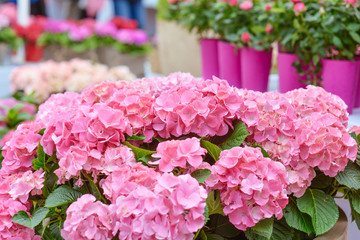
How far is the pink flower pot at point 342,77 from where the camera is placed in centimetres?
131

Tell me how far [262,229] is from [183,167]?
0.17 meters

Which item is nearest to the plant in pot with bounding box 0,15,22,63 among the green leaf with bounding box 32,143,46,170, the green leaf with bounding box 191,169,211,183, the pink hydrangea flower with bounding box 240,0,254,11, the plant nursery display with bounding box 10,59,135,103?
the plant nursery display with bounding box 10,59,135,103

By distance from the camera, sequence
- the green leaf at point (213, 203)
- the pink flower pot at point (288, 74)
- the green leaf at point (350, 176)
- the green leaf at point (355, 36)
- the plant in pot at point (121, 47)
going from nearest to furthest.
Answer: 1. the green leaf at point (213, 203)
2. the green leaf at point (350, 176)
3. the green leaf at point (355, 36)
4. the pink flower pot at point (288, 74)
5. the plant in pot at point (121, 47)

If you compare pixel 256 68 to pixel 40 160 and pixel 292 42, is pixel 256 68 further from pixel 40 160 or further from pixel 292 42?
pixel 40 160

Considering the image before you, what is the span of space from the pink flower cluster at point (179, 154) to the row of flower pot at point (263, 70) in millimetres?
539

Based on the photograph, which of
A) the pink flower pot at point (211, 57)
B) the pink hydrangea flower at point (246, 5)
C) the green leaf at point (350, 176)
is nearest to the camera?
the green leaf at point (350, 176)

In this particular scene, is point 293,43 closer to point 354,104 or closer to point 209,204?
point 354,104

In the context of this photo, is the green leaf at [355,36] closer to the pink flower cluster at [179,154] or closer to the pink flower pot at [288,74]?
the pink flower pot at [288,74]

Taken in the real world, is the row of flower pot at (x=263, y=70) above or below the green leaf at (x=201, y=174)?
below

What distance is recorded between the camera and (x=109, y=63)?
3334 millimetres

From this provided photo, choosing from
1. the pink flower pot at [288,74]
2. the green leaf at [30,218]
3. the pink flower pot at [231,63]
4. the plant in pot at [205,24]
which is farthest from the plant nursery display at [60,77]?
the green leaf at [30,218]

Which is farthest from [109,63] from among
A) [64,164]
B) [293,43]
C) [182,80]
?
[64,164]

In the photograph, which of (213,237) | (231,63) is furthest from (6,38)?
(213,237)

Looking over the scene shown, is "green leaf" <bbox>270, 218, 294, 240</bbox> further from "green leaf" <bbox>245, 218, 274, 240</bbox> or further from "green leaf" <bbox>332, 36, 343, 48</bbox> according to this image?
"green leaf" <bbox>332, 36, 343, 48</bbox>
